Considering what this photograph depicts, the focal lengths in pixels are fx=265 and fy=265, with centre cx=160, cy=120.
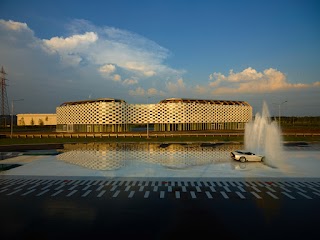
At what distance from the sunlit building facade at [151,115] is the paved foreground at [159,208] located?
292ft

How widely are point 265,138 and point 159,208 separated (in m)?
26.8

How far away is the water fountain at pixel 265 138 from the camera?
112 feet

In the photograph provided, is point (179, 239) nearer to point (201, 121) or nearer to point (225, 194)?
point (225, 194)

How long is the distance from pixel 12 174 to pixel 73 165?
600cm

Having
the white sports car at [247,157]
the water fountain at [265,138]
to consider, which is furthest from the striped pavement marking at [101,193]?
the water fountain at [265,138]

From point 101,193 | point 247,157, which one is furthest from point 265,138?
point 101,193

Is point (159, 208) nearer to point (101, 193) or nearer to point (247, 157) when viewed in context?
point (101, 193)

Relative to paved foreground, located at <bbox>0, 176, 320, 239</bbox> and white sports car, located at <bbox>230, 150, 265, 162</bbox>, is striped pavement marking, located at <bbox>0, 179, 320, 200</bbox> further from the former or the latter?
white sports car, located at <bbox>230, 150, 265, 162</bbox>

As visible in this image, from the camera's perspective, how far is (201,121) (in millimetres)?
120000

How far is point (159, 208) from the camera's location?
14.0 metres

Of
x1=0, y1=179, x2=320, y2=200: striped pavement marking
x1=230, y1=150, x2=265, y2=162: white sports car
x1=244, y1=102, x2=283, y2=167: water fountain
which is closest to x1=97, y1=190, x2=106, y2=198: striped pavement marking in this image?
x1=0, y1=179, x2=320, y2=200: striped pavement marking

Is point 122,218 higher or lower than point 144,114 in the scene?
lower

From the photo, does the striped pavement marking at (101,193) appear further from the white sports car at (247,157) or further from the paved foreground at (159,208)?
the white sports car at (247,157)

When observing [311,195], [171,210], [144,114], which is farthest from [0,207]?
[144,114]
